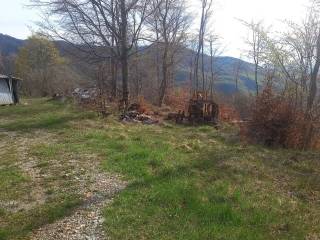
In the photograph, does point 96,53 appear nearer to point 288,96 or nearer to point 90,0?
point 90,0

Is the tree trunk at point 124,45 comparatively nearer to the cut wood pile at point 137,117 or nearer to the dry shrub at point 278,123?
the cut wood pile at point 137,117

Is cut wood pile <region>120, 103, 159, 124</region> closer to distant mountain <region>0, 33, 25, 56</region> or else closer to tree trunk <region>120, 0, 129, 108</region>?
tree trunk <region>120, 0, 129, 108</region>

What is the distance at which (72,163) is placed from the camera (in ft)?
32.6

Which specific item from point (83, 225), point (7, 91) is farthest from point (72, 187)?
point (7, 91)

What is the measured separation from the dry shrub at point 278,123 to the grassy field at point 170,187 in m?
0.93

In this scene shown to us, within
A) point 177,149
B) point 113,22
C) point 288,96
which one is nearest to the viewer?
point 177,149

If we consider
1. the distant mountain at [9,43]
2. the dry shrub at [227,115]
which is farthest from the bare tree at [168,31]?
the distant mountain at [9,43]

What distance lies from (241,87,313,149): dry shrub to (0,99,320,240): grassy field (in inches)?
36.8

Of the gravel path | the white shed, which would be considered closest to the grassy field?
the gravel path

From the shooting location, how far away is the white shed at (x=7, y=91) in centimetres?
2863

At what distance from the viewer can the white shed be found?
28.6 m

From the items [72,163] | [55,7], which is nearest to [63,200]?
[72,163]

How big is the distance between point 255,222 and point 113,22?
18140 mm

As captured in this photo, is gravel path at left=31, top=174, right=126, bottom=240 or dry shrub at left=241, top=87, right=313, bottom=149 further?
dry shrub at left=241, top=87, right=313, bottom=149
